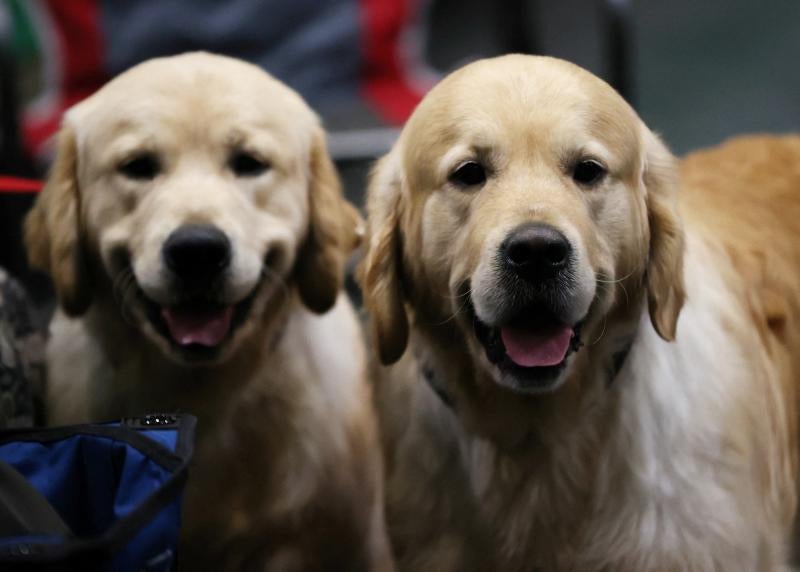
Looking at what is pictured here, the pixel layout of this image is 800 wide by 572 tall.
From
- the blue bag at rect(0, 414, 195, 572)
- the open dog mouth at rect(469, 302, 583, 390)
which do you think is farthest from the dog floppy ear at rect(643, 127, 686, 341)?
the blue bag at rect(0, 414, 195, 572)

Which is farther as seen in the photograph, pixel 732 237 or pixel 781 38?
pixel 781 38

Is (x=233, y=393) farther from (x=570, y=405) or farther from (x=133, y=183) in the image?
(x=570, y=405)

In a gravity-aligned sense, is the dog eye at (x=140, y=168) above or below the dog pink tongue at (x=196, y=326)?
above

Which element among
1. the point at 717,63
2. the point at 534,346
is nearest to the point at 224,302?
the point at 534,346

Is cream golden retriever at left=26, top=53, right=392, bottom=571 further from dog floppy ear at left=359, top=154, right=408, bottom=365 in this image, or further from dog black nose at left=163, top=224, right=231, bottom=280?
dog floppy ear at left=359, top=154, right=408, bottom=365

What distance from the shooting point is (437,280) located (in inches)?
73.5

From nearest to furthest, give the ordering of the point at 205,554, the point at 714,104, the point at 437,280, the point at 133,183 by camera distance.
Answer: the point at 437,280 < the point at 133,183 < the point at 205,554 < the point at 714,104

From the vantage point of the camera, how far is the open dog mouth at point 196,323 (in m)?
2.10

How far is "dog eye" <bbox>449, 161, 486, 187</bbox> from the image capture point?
70.8 inches

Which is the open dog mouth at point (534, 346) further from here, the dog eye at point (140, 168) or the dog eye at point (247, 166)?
the dog eye at point (140, 168)

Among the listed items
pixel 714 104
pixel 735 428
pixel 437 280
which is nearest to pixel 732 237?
pixel 735 428

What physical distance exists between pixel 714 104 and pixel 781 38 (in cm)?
38

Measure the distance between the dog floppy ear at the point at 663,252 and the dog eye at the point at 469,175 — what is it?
0.28 m

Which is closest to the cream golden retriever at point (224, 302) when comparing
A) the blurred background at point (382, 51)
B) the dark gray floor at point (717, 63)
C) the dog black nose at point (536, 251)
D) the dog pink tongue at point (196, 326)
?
the dog pink tongue at point (196, 326)
